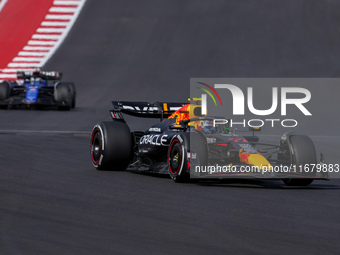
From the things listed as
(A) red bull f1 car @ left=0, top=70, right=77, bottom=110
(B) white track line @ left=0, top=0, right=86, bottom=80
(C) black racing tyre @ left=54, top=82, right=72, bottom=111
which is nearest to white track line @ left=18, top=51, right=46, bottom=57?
(B) white track line @ left=0, top=0, right=86, bottom=80

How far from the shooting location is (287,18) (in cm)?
3700

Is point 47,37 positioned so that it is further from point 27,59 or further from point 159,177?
point 159,177

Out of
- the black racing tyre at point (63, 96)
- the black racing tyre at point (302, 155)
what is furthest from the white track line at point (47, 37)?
the black racing tyre at point (302, 155)

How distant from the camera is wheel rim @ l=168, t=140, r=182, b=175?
9.87m

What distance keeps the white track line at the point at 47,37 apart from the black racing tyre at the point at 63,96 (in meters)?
8.70

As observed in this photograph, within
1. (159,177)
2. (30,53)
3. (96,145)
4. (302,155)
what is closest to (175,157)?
(159,177)

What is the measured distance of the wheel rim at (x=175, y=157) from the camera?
9.87 meters

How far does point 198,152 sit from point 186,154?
147 mm

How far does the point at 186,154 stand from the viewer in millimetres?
9617

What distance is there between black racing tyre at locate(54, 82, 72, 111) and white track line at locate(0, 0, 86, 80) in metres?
8.70

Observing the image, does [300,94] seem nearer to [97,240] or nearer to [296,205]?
[296,205]

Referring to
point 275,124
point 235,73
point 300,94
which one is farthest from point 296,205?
point 235,73

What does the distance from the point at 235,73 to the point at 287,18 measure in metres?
6.62

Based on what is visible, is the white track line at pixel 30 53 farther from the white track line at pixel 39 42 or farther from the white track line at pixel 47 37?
the white track line at pixel 39 42
